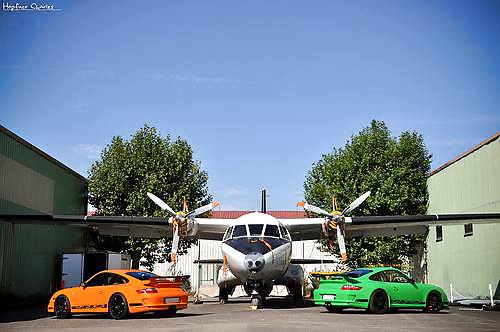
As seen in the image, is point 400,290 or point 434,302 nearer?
point 400,290

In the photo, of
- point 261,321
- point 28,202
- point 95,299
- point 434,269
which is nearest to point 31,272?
point 28,202

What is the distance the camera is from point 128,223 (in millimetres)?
23078

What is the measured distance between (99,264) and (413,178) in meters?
18.5

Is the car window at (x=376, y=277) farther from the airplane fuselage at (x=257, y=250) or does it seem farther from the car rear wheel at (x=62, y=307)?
the car rear wheel at (x=62, y=307)

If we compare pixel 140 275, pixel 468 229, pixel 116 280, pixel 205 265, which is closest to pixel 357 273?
pixel 140 275

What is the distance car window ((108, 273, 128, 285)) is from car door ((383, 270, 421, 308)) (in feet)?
24.4

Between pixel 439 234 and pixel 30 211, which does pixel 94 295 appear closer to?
pixel 30 211

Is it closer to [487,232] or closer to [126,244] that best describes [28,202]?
[126,244]

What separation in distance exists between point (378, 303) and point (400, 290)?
2.61 ft

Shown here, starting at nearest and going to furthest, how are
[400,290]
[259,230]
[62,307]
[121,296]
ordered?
[121,296], [62,307], [400,290], [259,230]

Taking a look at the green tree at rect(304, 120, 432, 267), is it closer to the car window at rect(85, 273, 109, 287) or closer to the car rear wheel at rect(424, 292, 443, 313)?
the car rear wheel at rect(424, 292, 443, 313)

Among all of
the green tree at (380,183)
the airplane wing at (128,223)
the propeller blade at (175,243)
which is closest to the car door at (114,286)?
the propeller blade at (175,243)

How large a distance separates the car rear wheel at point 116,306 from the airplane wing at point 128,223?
7.57 metres

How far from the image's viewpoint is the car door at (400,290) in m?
16.3
